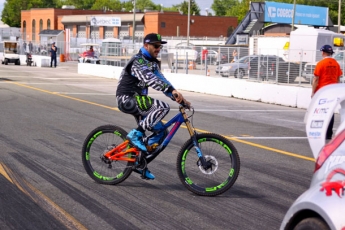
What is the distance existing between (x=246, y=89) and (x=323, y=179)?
851 inches

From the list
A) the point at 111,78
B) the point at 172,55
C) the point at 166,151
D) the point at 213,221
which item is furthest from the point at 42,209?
the point at 111,78

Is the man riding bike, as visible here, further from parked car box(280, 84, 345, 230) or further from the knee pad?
parked car box(280, 84, 345, 230)

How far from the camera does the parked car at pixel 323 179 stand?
14.0ft

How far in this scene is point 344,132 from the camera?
4758mm

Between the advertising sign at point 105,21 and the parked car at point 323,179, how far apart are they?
8652 centimetres

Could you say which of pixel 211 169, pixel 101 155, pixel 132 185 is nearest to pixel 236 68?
pixel 132 185

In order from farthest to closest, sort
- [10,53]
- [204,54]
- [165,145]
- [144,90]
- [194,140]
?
[10,53]
[204,54]
[144,90]
[165,145]
[194,140]

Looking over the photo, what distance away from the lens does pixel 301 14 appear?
78.6 m

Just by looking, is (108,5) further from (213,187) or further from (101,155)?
(213,187)

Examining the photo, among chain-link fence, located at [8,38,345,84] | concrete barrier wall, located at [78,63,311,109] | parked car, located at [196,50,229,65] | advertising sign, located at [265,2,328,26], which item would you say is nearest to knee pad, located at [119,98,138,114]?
concrete barrier wall, located at [78,63,311,109]

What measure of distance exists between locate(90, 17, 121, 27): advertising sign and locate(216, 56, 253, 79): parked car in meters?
63.4

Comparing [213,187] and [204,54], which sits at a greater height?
[204,54]

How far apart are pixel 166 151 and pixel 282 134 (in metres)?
4.12

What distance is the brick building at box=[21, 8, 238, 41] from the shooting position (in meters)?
94.5
